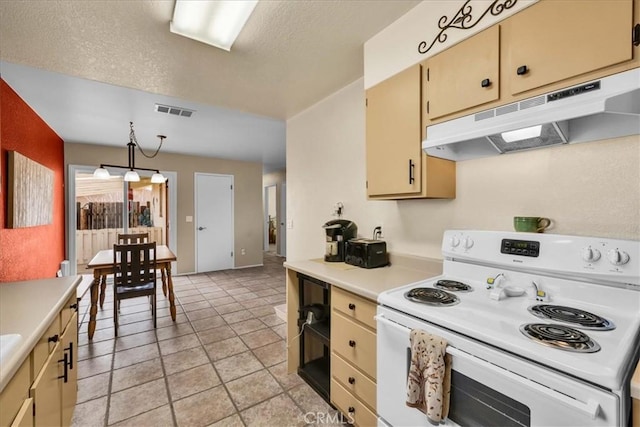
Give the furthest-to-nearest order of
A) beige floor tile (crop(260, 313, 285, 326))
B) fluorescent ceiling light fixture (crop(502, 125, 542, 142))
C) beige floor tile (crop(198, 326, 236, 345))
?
beige floor tile (crop(260, 313, 285, 326))
beige floor tile (crop(198, 326, 236, 345))
fluorescent ceiling light fixture (crop(502, 125, 542, 142))

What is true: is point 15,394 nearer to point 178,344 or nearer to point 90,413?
point 90,413

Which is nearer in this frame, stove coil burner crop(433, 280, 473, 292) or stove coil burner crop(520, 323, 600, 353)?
stove coil burner crop(520, 323, 600, 353)

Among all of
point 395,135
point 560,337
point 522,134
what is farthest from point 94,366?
point 522,134

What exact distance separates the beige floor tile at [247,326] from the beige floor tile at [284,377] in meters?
0.79

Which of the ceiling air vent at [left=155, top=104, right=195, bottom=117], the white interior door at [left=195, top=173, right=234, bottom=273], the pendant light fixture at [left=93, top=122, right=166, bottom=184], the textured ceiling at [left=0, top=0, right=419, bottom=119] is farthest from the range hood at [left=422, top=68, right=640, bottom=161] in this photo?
the white interior door at [left=195, top=173, right=234, bottom=273]

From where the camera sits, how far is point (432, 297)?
123 cm

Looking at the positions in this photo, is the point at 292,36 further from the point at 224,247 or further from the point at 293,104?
the point at 224,247

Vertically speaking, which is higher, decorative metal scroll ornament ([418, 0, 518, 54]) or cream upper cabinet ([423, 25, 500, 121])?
decorative metal scroll ornament ([418, 0, 518, 54])

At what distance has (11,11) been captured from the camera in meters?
1.48

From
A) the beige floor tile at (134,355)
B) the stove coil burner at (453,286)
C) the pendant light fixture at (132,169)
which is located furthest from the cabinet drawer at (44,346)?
the pendant light fixture at (132,169)

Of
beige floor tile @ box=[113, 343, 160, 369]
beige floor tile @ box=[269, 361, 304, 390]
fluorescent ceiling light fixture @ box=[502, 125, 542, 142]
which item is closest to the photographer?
fluorescent ceiling light fixture @ box=[502, 125, 542, 142]

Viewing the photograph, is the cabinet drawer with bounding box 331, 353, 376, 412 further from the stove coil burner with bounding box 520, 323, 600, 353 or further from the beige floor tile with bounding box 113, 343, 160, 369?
the beige floor tile with bounding box 113, 343, 160, 369

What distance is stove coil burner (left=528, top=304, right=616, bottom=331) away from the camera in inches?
36.5

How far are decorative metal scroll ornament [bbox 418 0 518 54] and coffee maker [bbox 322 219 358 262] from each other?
1.27 m
